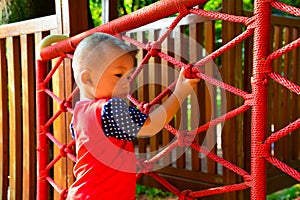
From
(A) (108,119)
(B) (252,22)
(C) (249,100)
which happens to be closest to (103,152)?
(A) (108,119)

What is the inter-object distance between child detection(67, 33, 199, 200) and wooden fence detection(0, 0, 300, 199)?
2.96 ft

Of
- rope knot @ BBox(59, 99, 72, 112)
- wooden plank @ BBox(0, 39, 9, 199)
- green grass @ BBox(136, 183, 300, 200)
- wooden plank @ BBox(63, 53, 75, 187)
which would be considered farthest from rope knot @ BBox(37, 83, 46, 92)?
green grass @ BBox(136, 183, 300, 200)

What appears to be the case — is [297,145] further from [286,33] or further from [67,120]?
[67,120]

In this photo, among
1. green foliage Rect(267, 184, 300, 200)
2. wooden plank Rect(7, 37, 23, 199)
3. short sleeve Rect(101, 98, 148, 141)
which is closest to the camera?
short sleeve Rect(101, 98, 148, 141)

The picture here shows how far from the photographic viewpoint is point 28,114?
2.87 meters

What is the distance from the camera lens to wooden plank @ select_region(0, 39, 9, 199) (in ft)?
10.4

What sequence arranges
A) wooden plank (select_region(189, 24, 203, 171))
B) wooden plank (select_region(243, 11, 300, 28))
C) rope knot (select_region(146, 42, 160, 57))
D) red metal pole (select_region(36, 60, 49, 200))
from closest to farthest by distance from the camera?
rope knot (select_region(146, 42, 160, 57)) → red metal pole (select_region(36, 60, 49, 200)) → wooden plank (select_region(189, 24, 203, 171)) → wooden plank (select_region(243, 11, 300, 28))

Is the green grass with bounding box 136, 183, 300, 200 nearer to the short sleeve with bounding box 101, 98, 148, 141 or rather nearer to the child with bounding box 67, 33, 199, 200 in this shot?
the child with bounding box 67, 33, 199, 200

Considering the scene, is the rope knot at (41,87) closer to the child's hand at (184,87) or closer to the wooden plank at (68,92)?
the wooden plank at (68,92)

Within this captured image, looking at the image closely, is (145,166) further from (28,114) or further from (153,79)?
(153,79)

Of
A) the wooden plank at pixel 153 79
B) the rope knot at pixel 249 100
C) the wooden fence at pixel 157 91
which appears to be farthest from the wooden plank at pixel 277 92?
the rope knot at pixel 249 100

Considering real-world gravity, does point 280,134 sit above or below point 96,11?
above

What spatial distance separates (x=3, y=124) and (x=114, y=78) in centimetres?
197

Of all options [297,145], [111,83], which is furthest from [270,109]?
[111,83]
